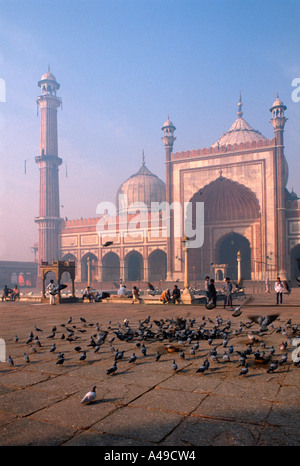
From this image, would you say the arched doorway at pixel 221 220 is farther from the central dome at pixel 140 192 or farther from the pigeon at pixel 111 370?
the pigeon at pixel 111 370

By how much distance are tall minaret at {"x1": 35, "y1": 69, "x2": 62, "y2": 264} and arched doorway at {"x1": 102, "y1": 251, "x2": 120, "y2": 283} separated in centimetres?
525

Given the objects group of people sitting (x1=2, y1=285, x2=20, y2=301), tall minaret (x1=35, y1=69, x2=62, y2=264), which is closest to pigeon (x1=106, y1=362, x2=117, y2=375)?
group of people sitting (x1=2, y1=285, x2=20, y2=301)

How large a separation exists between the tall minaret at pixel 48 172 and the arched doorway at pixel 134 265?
298 inches

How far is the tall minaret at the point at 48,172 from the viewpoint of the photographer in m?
37.0

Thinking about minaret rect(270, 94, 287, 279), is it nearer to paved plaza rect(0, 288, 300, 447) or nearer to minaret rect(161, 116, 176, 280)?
minaret rect(161, 116, 176, 280)

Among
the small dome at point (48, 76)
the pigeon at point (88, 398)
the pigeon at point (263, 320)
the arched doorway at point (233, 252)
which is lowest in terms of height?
the pigeon at point (88, 398)

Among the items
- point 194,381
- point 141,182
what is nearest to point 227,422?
point 194,381

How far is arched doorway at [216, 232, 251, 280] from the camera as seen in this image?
31.1 metres

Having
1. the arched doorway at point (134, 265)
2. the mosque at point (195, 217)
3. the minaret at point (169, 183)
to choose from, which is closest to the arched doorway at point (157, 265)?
the mosque at point (195, 217)

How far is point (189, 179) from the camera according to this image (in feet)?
98.8

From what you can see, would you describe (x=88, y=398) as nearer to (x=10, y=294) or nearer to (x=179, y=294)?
(x=179, y=294)

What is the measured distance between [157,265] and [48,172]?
1413cm

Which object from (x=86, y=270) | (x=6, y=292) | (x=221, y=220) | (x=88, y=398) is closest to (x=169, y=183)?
(x=221, y=220)
